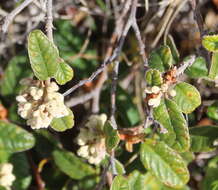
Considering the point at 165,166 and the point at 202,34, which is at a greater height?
the point at 202,34

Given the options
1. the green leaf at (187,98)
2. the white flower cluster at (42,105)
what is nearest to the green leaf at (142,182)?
the green leaf at (187,98)

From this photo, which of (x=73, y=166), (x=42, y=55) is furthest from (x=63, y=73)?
(x=73, y=166)

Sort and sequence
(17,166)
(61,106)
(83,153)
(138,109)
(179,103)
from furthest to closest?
(138,109) → (17,166) → (83,153) → (179,103) → (61,106)

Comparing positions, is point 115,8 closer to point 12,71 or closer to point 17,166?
point 12,71

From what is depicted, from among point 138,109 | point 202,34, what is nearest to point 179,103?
point 202,34

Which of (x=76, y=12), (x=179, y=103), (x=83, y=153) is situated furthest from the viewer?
(x=76, y=12)

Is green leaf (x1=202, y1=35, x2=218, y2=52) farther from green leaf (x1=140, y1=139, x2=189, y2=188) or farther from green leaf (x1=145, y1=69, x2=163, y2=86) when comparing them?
green leaf (x1=140, y1=139, x2=189, y2=188)

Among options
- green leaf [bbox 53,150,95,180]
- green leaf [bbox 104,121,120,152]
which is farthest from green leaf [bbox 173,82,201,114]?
green leaf [bbox 53,150,95,180]
